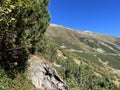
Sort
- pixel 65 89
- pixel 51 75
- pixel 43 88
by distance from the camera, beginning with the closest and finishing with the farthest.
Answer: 1. pixel 43 88
2. pixel 51 75
3. pixel 65 89

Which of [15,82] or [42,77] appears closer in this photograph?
→ [15,82]

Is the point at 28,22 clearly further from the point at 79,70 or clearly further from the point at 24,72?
the point at 79,70

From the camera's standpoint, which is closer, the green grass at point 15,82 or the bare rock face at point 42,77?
the green grass at point 15,82

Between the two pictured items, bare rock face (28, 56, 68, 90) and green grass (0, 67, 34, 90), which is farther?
bare rock face (28, 56, 68, 90)

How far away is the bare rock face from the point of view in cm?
3291

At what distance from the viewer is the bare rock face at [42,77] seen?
3291cm

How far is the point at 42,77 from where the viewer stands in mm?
36250

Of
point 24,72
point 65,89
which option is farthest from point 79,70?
point 24,72

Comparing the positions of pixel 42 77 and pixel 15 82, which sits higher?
pixel 15 82

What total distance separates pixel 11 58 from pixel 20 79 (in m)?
2.42

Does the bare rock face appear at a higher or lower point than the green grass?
lower

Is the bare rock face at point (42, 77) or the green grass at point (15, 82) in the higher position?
the green grass at point (15, 82)

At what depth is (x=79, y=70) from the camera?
98062mm

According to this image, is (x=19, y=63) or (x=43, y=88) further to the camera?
(x=43, y=88)
